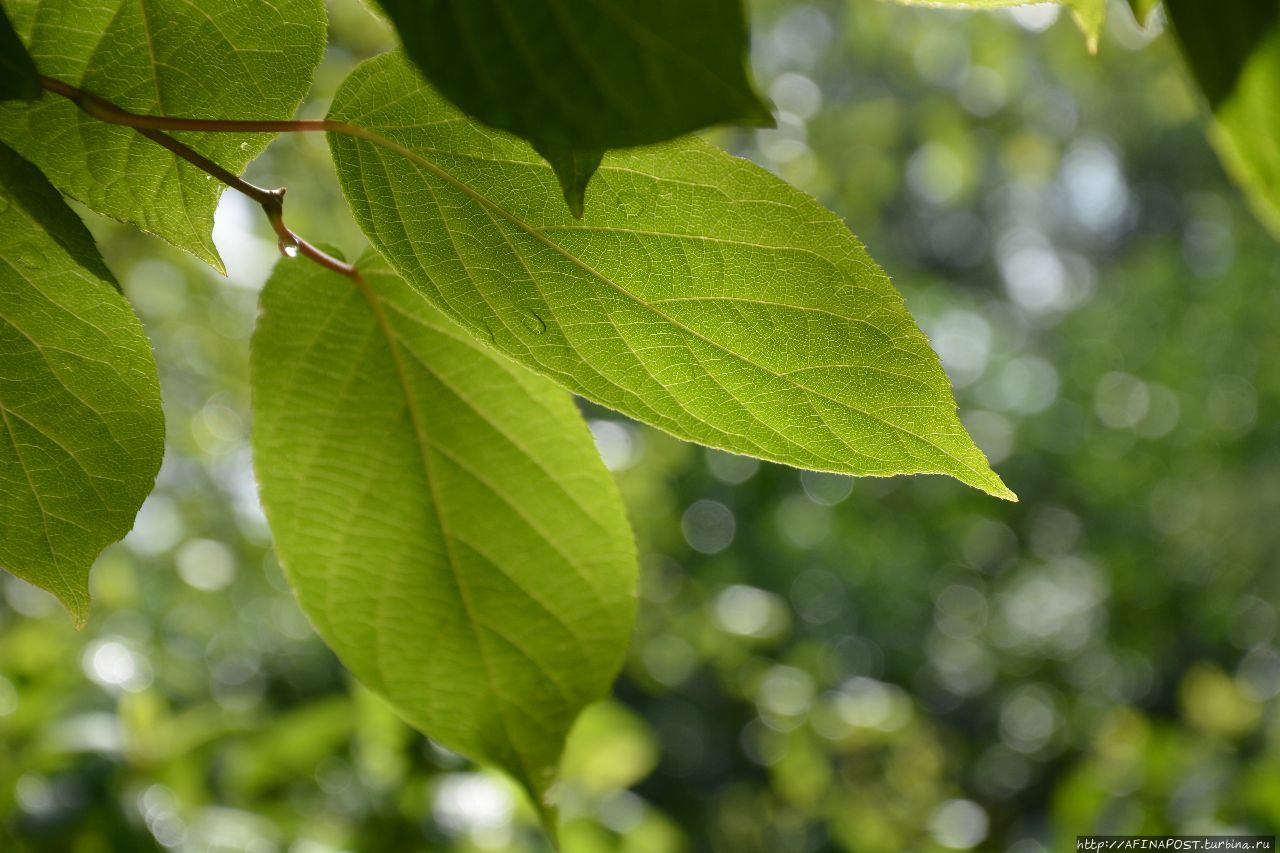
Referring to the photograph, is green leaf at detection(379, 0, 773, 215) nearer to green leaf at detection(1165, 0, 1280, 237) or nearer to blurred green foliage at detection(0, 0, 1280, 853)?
green leaf at detection(1165, 0, 1280, 237)

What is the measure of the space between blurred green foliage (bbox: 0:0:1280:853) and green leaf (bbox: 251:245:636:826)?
0.34 m

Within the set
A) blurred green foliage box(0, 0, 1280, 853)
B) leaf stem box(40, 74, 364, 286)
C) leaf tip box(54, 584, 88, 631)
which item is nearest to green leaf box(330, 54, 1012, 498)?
leaf stem box(40, 74, 364, 286)

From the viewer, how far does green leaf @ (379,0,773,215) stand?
0.17m

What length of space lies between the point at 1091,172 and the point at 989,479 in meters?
9.88

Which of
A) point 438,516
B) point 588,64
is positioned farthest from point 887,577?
point 588,64

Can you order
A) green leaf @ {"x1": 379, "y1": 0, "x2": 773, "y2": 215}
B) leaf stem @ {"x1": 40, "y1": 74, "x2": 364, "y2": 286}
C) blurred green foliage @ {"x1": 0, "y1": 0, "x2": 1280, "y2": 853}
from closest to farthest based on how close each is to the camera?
green leaf @ {"x1": 379, "y1": 0, "x2": 773, "y2": 215} < leaf stem @ {"x1": 40, "y1": 74, "x2": 364, "y2": 286} < blurred green foliage @ {"x1": 0, "y1": 0, "x2": 1280, "y2": 853}

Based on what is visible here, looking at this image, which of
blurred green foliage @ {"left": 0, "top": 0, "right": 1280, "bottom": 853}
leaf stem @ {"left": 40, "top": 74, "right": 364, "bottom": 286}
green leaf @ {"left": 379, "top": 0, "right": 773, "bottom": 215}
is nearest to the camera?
green leaf @ {"left": 379, "top": 0, "right": 773, "bottom": 215}

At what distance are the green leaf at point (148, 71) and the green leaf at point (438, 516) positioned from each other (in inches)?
3.2

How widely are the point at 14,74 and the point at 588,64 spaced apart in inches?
6.0

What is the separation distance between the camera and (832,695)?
2314 millimetres

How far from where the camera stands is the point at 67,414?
0.32m

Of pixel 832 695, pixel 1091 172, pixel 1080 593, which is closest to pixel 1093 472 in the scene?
pixel 1080 593

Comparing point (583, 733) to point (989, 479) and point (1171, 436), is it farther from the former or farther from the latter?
point (1171, 436)

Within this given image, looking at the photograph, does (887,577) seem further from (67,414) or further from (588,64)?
(588,64)
